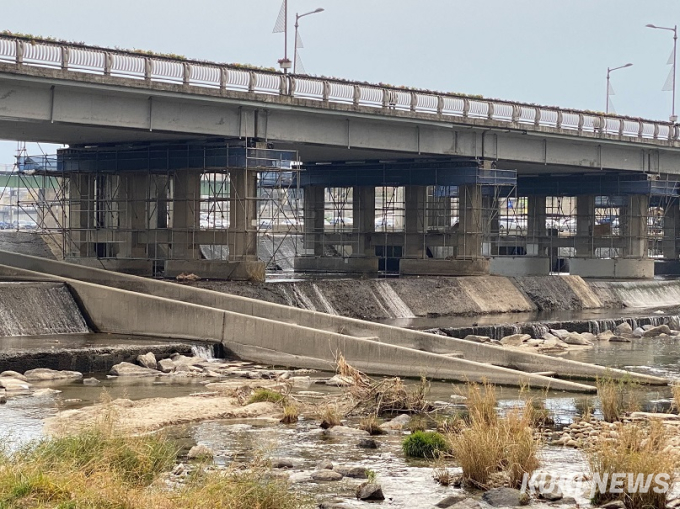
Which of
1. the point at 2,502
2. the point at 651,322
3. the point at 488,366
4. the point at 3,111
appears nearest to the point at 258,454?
the point at 2,502

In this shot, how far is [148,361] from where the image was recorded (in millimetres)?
32094

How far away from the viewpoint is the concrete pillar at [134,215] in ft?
177

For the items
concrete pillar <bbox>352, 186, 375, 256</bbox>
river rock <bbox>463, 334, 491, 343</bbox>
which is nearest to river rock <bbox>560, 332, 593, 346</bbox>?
river rock <bbox>463, 334, 491, 343</bbox>

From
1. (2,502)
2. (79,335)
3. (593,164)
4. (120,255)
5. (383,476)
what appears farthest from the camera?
(593,164)

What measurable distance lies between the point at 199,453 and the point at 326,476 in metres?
2.49

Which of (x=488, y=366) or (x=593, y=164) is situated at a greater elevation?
(x=593, y=164)

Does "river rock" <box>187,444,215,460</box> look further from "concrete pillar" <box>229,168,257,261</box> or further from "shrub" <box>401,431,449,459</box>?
"concrete pillar" <box>229,168,257,261</box>

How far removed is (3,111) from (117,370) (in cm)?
1302

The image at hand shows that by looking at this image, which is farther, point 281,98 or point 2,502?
point 281,98

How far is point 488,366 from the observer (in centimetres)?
3094

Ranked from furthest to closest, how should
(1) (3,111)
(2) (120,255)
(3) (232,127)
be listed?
(2) (120,255) → (3) (232,127) → (1) (3,111)

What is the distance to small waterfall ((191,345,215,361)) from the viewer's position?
34.1 m

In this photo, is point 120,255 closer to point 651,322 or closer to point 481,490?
point 651,322

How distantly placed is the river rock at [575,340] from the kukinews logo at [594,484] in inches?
1007
